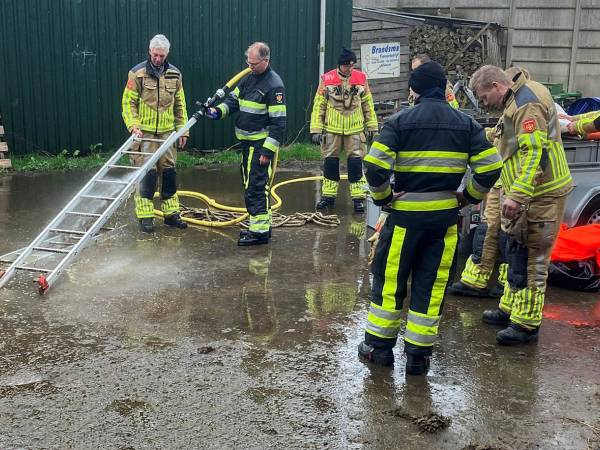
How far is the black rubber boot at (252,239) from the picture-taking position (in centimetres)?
736

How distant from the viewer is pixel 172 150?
813 centimetres

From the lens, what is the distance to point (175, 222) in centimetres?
802

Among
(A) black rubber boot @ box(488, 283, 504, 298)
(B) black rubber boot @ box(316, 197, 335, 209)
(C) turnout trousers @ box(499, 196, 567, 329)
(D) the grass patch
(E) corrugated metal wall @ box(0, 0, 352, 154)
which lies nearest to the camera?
(C) turnout trousers @ box(499, 196, 567, 329)

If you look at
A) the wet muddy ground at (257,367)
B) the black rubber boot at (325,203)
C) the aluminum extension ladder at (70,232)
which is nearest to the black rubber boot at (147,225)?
the aluminum extension ladder at (70,232)

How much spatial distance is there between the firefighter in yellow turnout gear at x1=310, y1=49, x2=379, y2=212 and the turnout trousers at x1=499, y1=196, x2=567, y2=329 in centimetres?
398

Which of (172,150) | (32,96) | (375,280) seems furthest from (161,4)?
(375,280)

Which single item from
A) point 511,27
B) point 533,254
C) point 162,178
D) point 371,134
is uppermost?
point 511,27

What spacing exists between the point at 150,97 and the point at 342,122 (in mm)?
2342

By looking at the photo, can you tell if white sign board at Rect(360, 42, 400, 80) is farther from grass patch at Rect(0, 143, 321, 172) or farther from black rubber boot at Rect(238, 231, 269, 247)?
black rubber boot at Rect(238, 231, 269, 247)

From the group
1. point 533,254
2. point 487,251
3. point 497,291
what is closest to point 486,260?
point 487,251

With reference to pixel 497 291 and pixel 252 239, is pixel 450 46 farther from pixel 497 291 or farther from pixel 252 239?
pixel 497 291

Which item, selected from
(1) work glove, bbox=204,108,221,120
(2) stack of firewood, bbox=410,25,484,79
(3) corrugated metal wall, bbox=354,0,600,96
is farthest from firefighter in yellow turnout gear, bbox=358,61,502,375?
(3) corrugated metal wall, bbox=354,0,600,96

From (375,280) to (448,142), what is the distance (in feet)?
3.19

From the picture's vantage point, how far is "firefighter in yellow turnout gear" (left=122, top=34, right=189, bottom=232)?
7738 millimetres
